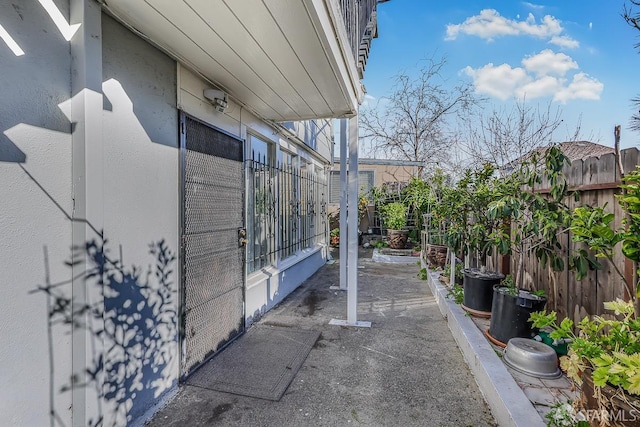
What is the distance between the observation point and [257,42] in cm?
214

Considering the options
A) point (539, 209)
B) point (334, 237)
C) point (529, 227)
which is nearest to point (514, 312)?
point (529, 227)

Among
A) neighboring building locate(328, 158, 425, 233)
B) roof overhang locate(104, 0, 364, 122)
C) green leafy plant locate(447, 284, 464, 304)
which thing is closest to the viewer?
roof overhang locate(104, 0, 364, 122)

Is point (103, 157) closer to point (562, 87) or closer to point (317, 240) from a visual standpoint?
point (317, 240)

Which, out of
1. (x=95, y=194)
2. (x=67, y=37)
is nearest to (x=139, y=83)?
(x=67, y=37)

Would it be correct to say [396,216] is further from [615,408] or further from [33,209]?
[33,209]

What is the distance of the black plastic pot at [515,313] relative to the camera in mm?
2660

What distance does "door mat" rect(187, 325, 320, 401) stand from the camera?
2.51 metres

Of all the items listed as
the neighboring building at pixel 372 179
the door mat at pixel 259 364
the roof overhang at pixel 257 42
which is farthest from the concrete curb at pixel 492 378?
the neighboring building at pixel 372 179

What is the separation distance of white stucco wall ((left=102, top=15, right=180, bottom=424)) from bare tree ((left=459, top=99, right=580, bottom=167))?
727 cm

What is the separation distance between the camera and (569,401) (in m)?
2.01

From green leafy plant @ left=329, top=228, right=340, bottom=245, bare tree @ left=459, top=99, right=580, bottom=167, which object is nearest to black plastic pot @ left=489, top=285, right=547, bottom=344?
bare tree @ left=459, top=99, right=580, bottom=167

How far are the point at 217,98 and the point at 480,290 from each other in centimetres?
332

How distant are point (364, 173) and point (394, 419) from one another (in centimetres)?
1185

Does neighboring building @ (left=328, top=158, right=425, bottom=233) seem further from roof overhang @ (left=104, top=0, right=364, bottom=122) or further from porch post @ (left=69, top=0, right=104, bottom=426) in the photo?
porch post @ (left=69, top=0, right=104, bottom=426)
